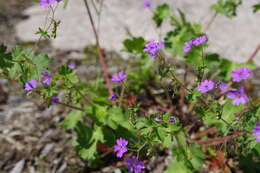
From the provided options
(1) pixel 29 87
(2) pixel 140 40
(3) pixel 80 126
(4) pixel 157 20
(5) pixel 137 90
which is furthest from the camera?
(5) pixel 137 90

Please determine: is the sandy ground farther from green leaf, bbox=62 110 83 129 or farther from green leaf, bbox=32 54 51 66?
green leaf, bbox=32 54 51 66

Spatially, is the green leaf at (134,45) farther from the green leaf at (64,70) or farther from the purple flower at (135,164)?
the purple flower at (135,164)

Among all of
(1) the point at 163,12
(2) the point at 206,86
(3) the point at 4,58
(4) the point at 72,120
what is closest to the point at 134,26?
(1) the point at 163,12

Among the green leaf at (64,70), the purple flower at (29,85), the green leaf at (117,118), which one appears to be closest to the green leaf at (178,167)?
the green leaf at (117,118)

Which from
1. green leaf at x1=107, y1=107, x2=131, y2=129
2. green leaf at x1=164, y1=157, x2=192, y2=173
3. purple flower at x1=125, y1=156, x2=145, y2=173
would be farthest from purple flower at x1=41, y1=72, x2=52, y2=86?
green leaf at x1=164, y1=157, x2=192, y2=173

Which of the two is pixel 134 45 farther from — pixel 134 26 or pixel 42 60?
pixel 134 26

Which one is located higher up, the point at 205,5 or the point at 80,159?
the point at 205,5

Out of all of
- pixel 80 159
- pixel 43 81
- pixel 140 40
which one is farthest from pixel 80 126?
pixel 140 40

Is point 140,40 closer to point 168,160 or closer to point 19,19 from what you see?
point 168,160

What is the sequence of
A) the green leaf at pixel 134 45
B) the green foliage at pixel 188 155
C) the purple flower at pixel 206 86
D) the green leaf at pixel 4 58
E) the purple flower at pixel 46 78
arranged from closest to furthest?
the purple flower at pixel 206 86, the green leaf at pixel 4 58, the purple flower at pixel 46 78, the green foliage at pixel 188 155, the green leaf at pixel 134 45

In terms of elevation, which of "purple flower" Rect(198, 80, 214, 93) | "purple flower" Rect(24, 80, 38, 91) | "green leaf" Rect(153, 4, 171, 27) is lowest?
"purple flower" Rect(198, 80, 214, 93)

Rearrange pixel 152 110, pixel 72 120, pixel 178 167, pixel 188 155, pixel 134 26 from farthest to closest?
pixel 134 26, pixel 152 110, pixel 72 120, pixel 178 167, pixel 188 155
